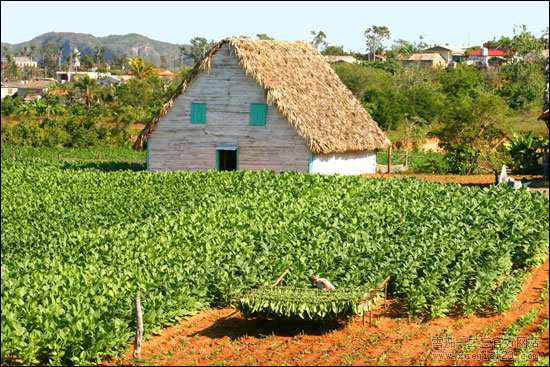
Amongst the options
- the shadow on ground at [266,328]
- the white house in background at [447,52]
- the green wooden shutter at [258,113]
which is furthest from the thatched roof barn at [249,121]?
the white house in background at [447,52]

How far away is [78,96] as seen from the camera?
67.1 meters

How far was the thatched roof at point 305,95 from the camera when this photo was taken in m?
29.9

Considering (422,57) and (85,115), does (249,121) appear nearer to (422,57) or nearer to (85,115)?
(85,115)

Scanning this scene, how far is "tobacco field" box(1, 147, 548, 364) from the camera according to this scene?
14.1 meters

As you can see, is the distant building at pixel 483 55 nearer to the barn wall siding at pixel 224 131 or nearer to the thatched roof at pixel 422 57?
the thatched roof at pixel 422 57

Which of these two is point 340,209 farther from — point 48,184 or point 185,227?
point 48,184

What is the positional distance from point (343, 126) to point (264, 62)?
3.21 m

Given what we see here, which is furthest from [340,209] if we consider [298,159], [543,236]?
[298,159]

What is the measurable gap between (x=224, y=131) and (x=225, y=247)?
13.1 metres

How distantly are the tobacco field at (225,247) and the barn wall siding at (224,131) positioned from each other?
3636 mm

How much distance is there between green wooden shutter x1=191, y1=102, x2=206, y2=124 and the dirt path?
49.4 feet

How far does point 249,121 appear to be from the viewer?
30.6m

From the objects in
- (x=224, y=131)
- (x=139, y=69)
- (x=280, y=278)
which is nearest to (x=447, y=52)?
(x=139, y=69)

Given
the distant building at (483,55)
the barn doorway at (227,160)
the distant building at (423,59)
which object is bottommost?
the barn doorway at (227,160)
